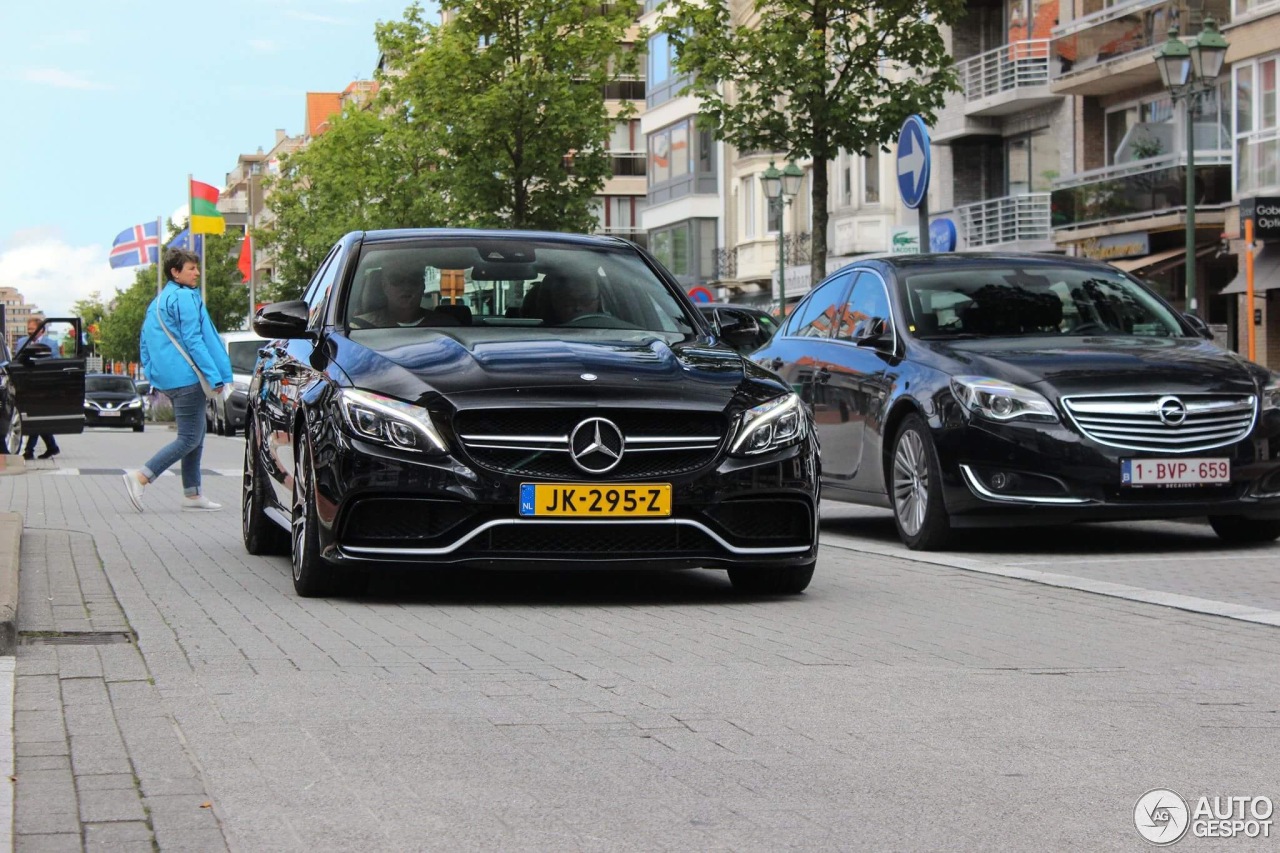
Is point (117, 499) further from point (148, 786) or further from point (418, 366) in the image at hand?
point (148, 786)

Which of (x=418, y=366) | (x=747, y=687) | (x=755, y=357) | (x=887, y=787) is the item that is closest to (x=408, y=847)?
(x=887, y=787)

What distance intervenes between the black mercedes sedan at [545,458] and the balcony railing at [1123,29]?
32143mm

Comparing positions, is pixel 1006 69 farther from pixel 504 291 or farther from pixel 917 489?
pixel 504 291

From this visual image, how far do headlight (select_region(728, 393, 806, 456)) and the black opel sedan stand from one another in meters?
2.67

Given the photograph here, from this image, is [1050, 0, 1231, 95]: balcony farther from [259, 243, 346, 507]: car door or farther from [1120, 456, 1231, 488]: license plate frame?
[259, 243, 346, 507]: car door

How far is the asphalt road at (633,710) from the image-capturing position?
457cm

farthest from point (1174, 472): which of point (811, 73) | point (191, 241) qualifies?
point (191, 241)

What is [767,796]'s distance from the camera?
4.80m

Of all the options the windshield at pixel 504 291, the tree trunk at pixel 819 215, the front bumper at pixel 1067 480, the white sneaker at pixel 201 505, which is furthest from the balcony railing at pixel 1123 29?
the windshield at pixel 504 291

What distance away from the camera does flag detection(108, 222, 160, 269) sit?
8281 cm

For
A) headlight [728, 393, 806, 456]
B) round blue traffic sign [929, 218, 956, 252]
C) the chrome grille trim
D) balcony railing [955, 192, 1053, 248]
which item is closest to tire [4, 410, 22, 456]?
round blue traffic sign [929, 218, 956, 252]

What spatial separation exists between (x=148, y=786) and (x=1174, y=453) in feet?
23.8

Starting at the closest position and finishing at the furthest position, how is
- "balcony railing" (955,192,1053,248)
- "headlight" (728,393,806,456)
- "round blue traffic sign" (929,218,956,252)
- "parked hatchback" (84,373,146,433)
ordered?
"headlight" (728,393,806,456)
"round blue traffic sign" (929,218,956,252)
"balcony railing" (955,192,1053,248)
"parked hatchback" (84,373,146,433)
